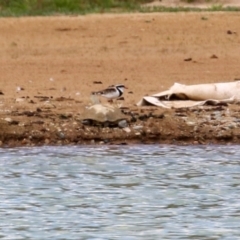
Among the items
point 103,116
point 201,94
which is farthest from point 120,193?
point 201,94

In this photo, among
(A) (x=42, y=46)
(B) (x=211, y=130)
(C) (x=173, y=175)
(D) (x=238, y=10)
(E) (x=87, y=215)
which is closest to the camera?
(E) (x=87, y=215)

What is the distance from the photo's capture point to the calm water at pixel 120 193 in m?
7.14

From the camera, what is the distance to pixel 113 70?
42.7ft

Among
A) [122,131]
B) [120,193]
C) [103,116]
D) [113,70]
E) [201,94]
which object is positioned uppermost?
[113,70]

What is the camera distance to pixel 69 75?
1274 cm

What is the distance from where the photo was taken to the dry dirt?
1013 cm

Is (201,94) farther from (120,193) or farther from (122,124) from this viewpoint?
(120,193)

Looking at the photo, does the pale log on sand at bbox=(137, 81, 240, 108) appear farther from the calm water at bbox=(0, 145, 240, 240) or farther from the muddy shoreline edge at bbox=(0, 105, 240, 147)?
the calm water at bbox=(0, 145, 240, 240)

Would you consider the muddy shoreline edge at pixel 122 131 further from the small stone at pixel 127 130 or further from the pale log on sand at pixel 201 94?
the pale log on sand at pixel 201 94

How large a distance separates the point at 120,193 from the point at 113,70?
498cm

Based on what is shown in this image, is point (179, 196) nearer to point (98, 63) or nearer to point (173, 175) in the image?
point (173, 175)

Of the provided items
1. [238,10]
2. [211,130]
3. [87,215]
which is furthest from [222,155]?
[238,10]

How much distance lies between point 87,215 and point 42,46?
702 centimetres

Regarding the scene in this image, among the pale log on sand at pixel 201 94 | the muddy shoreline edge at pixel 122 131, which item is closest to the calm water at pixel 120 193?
the muddy shoreline edge at pixel 122 131
